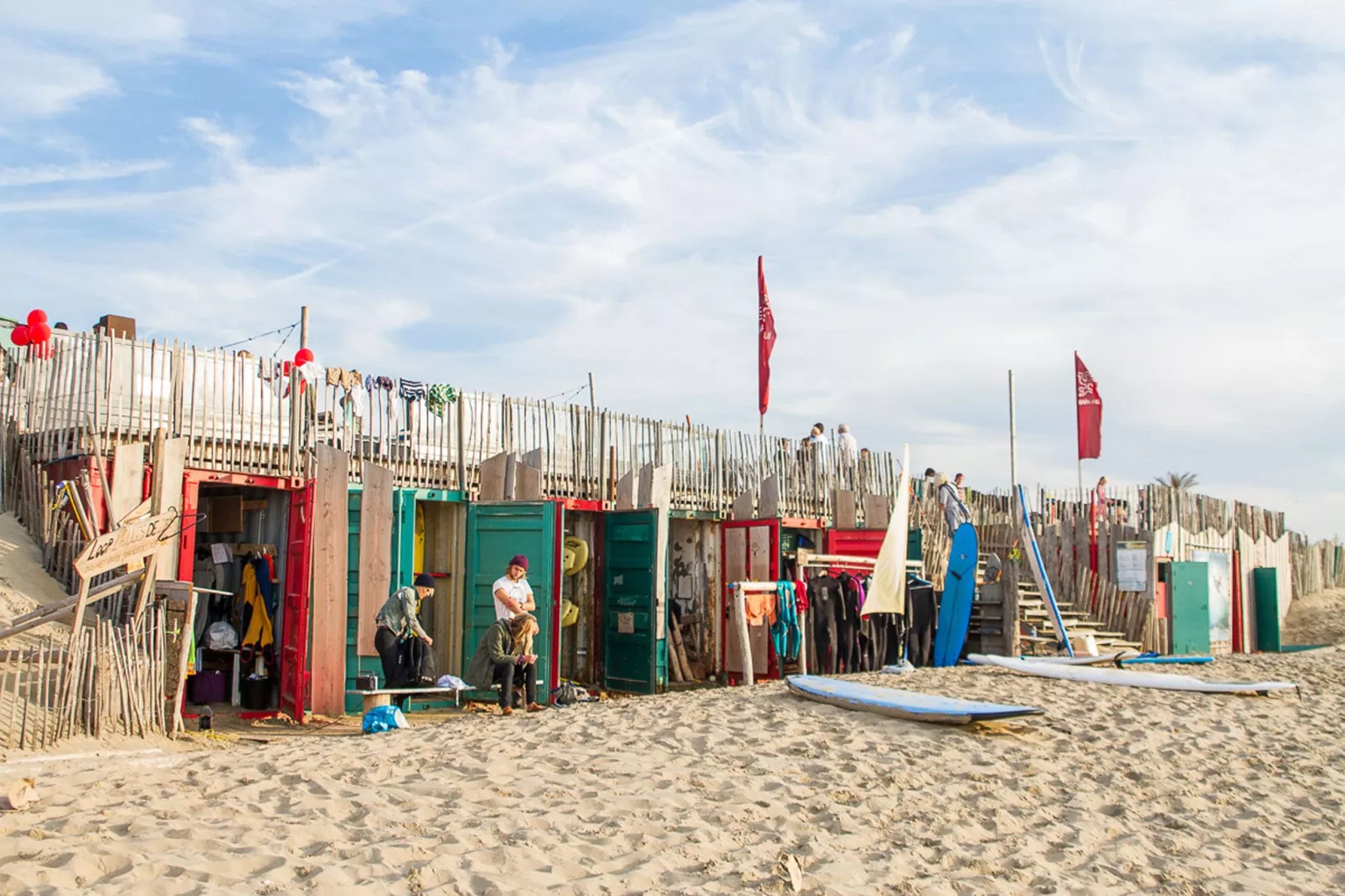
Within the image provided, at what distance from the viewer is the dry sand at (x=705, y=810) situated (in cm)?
543

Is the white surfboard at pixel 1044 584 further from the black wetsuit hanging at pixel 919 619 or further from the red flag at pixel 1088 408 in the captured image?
the red flag at pixel 1088 408

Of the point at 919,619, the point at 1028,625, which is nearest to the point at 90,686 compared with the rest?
the point at 919,619

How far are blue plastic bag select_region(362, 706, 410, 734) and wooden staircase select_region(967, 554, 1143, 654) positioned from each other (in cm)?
844

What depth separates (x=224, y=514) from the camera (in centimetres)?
1279

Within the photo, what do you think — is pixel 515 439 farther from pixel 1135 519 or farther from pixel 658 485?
pixel 1135 519

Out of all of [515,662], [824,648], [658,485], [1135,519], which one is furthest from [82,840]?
[1135,519]

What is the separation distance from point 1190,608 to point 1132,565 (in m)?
1.64

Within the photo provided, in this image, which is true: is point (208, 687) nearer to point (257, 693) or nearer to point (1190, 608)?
point (257, 693)

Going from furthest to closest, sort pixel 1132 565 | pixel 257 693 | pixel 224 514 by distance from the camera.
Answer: pixel 1132 565, pixel 224 514, pixel 257 693

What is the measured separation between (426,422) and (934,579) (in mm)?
7740

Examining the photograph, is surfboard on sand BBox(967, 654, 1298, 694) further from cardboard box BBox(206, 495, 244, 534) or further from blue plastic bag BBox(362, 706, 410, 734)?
cardboard box BBox(206, 495, 244, 534)

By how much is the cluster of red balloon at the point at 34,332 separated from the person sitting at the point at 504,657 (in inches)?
205

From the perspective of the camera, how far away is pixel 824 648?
14.0 m

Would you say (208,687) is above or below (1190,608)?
below
